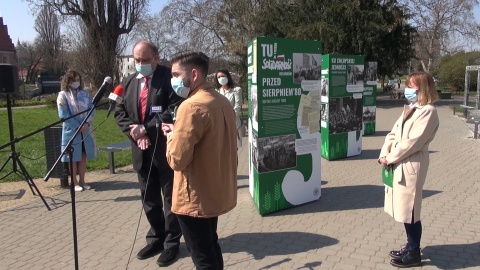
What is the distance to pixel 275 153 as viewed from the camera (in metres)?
5.64

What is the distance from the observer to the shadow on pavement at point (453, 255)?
408cm

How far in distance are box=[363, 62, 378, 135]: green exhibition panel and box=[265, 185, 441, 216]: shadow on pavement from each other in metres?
6.62

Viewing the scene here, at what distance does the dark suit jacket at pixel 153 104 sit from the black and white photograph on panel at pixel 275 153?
167 centimetres

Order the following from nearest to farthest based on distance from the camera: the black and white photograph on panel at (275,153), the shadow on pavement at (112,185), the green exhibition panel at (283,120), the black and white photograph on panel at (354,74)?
the green exhibition panel at (283,120) → the black and white photograph on panel at (275,153) → the shadow on pavement at (112,185) → the black and white photograph on panel at (354,74)

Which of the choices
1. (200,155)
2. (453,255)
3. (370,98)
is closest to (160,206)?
(200,155)

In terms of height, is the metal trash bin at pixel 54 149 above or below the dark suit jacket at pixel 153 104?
below

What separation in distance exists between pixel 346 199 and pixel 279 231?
1817mm

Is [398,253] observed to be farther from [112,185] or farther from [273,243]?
[112,185]

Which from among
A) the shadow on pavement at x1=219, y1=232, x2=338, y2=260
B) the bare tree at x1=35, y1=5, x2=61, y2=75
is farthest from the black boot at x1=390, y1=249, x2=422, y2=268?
the bare tree at x1=35, y1=5, x2=61, y2=75

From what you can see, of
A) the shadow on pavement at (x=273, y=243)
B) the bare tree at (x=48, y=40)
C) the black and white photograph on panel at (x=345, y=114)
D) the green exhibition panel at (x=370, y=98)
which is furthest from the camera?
the bare tree at (x=48, y=40)

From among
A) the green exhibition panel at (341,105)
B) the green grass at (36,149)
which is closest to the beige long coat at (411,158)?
the green grass at (36,149)

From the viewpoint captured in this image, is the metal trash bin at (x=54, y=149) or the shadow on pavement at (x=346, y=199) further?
the metal trash bin at (x=54, y=149)

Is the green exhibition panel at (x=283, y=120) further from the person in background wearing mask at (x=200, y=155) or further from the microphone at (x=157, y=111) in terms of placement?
the person in background wearing mask at (x=200, y=155)

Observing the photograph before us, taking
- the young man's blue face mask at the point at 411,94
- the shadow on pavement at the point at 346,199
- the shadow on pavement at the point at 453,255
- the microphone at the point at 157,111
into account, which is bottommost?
the shadow on pavement at the point at 453,255
